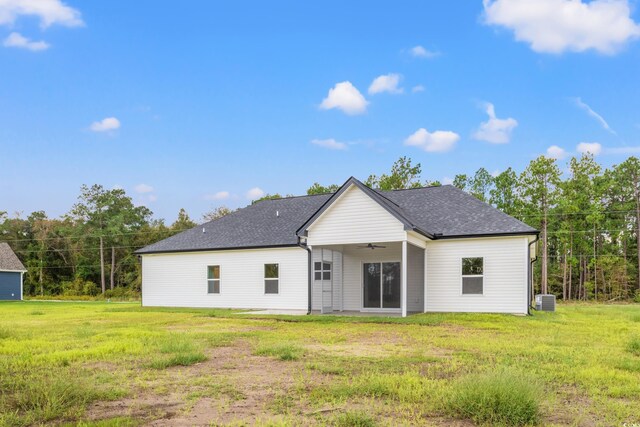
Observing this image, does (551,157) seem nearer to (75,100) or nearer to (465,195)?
(465,195)

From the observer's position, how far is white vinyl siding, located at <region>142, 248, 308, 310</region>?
2142 centimetres

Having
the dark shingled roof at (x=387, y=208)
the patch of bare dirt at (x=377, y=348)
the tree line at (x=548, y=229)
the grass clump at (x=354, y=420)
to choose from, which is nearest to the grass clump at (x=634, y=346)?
the patch of bare dirt at (x=377, y=348)

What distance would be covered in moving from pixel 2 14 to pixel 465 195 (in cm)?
1898

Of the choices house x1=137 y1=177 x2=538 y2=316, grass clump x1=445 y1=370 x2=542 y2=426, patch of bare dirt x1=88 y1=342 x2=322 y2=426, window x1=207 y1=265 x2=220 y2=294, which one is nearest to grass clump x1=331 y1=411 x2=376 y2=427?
patch of bare dirt x1=88 y1=342 x2=322 y2=426

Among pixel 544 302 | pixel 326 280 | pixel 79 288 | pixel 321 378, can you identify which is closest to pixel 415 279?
pixel 326 280

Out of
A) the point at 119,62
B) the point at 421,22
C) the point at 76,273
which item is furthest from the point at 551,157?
the point at 76,273

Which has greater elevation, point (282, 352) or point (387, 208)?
point (387, 208)

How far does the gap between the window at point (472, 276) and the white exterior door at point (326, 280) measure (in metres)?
5.36

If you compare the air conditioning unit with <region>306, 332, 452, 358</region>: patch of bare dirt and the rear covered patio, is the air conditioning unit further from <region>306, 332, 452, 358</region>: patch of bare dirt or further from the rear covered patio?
<region>306, 332, 452, 358</region>: patch of bare dirt

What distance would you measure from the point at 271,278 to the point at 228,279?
2288mm

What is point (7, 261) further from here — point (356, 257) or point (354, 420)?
point (354, 420)

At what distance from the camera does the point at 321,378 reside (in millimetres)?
6711

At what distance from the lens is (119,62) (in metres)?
21.1

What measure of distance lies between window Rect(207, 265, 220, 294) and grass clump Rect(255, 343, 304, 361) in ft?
46.9
